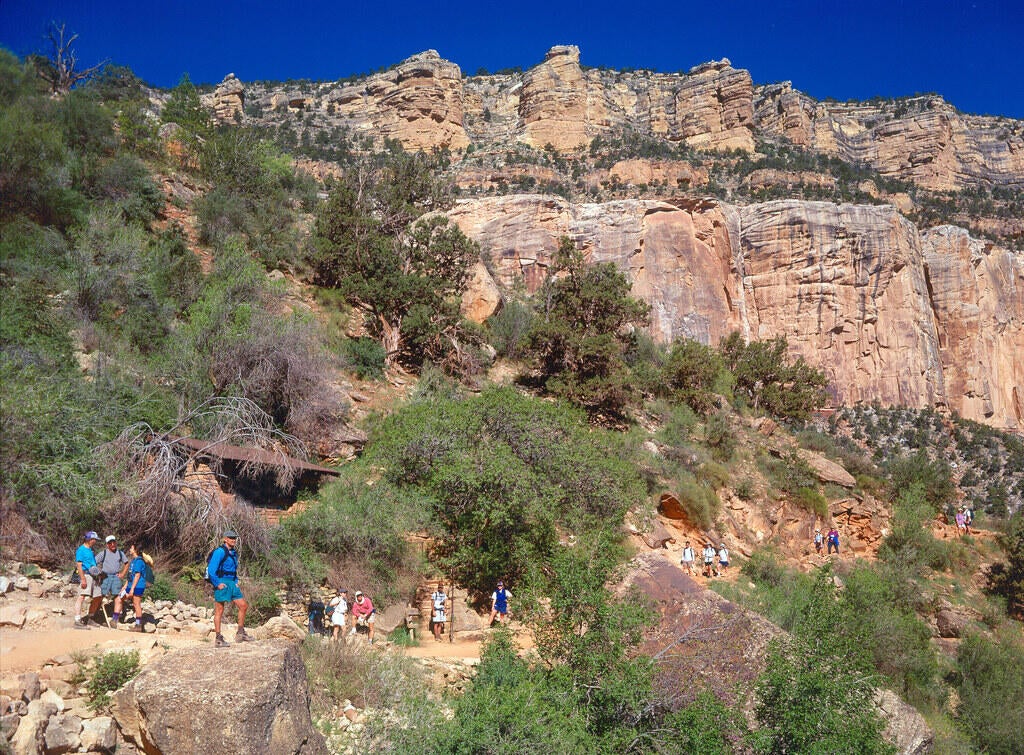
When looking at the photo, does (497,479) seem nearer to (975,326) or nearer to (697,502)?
(697,502)

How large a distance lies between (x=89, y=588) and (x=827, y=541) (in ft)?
64.4

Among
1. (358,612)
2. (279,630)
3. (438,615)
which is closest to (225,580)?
(279,630)

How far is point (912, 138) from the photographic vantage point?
6019cm

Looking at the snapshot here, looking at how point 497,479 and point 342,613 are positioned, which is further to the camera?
point 497,479

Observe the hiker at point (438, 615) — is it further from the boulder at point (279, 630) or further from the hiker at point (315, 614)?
the boulder at point (279, 630)

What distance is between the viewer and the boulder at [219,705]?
18.4ft

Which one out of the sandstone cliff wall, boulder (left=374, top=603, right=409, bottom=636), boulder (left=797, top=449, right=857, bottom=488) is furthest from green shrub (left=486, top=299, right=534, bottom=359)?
the sandstone cliff wall

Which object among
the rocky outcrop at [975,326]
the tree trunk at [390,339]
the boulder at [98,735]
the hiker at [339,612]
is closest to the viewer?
the boulder at [98,735]

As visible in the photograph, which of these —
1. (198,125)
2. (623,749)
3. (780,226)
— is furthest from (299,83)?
(623,749)

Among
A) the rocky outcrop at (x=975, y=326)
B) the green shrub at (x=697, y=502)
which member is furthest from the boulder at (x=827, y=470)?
the rocky outcrop at (x=975, y=326)

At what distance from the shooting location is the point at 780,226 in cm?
3844

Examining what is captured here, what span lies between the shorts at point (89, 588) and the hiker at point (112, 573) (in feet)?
0.19

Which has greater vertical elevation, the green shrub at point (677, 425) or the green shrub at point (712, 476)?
the green shrub at point (677, 425)

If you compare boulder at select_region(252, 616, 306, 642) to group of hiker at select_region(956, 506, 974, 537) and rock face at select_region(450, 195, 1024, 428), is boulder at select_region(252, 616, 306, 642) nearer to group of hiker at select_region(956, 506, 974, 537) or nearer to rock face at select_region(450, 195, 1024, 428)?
group of hiker at select_region(956, 506, 974, 537)
